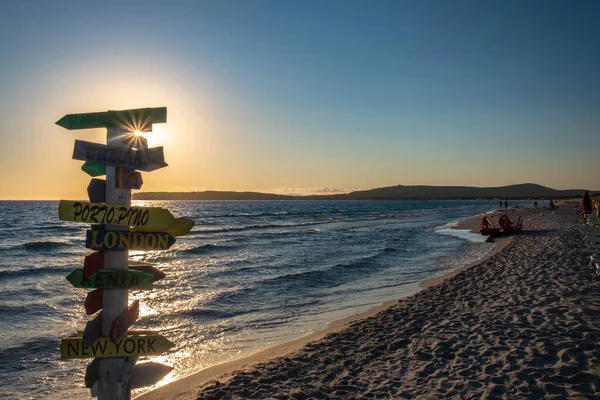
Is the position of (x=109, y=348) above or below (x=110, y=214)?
below

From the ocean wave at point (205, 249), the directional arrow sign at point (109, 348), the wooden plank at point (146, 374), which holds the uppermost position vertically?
the directional arrow sign at point (109, 348)

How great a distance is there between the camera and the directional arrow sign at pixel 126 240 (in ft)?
11.1

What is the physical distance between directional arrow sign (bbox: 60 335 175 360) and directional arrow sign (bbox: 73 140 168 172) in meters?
1.51

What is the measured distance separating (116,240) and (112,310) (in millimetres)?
639

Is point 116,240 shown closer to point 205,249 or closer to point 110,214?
point 110,214

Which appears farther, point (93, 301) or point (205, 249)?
point (205, 249)

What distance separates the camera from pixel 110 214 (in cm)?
346

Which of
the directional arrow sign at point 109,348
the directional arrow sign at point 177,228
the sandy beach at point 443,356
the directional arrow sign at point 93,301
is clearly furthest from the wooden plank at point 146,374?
the sandy beach at point 443,356

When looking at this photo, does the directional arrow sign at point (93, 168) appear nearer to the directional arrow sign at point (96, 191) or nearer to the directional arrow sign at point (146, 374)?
the directional arrow sign at point (96, 191)

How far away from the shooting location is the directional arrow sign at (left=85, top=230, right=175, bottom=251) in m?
3.40

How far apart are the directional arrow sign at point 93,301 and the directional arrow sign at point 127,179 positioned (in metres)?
0.95

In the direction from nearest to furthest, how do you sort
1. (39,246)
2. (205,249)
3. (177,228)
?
(177,228) → (205,249) → (39,246)

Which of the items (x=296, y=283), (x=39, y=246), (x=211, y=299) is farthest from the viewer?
(x=39, y=246)

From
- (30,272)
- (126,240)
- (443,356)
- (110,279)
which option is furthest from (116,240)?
(30,272)
